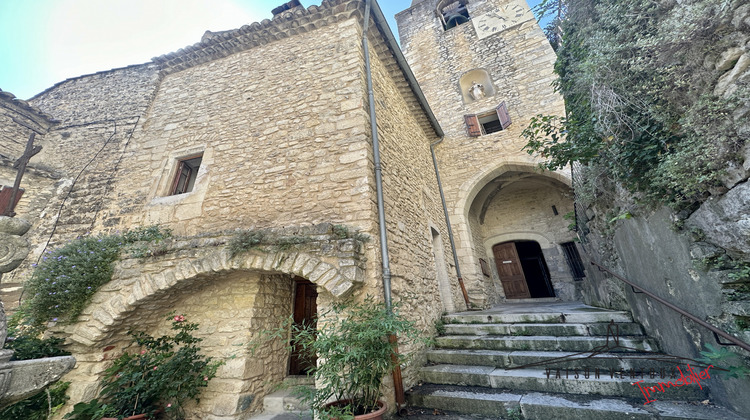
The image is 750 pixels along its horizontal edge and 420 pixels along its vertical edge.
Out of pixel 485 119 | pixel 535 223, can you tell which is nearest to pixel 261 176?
pixel 485 119

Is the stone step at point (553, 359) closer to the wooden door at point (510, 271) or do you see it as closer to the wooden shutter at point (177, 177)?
the wooden shutter at point (177, 177)

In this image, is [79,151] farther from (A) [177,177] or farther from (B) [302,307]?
(B) [302,307]

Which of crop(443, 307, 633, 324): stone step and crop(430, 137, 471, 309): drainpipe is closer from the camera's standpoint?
crop(443, 307, 633, 324): stone step

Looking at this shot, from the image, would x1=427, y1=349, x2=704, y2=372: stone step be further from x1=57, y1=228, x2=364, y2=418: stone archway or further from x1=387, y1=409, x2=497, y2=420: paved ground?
x1=57, y1=228, x2=364, y2=418: stone archway

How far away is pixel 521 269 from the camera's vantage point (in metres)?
9.28

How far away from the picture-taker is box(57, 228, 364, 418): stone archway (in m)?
2.92

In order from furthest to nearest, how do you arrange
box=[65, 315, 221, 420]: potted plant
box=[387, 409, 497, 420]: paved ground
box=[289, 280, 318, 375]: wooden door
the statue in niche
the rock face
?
the statue in niche, box=[289, 280, 318, 375]: wooden door, box=[65, 315, 221, 420]: potted plant, box=[387, 409, 497, 420]: paved ground, the rock face

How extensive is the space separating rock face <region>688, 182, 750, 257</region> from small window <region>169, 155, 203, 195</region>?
6.21 meters

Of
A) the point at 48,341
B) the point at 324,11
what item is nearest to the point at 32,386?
the point at 48,341

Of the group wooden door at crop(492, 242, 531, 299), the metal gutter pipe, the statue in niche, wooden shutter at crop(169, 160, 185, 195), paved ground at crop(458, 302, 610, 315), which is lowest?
paved ground at crop(458, 302, 610, 315)

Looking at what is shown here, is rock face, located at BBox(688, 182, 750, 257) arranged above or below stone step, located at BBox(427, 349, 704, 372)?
above

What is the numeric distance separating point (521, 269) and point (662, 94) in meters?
8.75

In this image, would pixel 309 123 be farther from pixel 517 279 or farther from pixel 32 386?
pixel 517 279

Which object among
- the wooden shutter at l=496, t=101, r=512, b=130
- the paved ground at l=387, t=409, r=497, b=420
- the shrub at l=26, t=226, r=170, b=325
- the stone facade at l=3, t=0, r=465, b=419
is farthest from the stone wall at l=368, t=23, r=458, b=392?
the shrub at l=26, t=226, r=170, b=325
